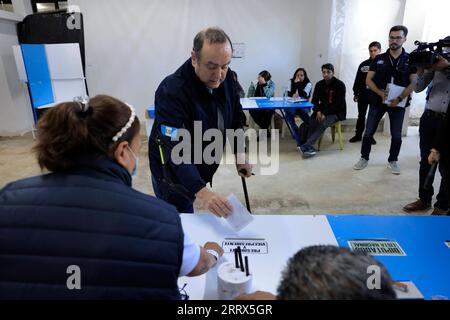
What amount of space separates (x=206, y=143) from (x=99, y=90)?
5373 millimetres

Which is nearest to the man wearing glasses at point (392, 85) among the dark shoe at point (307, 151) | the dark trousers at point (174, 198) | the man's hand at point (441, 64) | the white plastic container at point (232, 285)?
the dark shoe at point (307, 151)

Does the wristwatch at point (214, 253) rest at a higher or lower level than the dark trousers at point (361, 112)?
higher

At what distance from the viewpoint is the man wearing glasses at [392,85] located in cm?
332

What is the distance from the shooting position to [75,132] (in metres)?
0.70

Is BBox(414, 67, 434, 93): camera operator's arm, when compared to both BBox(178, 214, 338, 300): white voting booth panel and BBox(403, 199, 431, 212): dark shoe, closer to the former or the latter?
BBox(403, 199, 431, 212): dark shoe

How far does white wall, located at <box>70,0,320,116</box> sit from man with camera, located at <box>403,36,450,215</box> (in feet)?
12.1

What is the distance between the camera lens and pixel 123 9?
571cm

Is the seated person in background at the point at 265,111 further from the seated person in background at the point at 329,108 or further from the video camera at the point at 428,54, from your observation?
the video camera at the point at 428,54

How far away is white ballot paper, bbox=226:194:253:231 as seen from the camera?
1.12 meters

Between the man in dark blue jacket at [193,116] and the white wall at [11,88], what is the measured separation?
4.86 meters

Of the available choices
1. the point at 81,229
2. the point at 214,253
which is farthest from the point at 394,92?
the point at 81,229

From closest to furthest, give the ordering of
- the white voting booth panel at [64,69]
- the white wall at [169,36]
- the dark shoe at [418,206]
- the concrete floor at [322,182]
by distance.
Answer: the dark shoe at [418,206]
the concrete floor at [322,182]
the white voting booth panel at [64,69]
the white wall at [169,36]

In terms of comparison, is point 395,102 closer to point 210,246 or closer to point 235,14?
point 210,246

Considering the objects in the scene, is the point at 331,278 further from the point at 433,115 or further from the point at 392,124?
the point at 392,124
